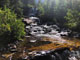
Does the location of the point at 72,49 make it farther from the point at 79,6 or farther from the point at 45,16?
the point at 45,16

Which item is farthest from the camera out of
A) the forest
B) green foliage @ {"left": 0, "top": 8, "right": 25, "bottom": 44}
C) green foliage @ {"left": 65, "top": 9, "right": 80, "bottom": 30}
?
green foliage @ {"left": 65, "top": 9, "right": 80, "bottom": 30}

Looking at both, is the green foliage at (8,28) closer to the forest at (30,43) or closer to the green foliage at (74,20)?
the forest at (30,43)

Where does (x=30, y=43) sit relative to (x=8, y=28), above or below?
below

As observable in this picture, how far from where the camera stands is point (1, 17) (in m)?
22.4

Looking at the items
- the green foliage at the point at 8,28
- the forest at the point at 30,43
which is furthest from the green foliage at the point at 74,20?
the green foliage at the point at 8,28

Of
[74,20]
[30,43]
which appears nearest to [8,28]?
[30,43]

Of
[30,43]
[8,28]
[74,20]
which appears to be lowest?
[30,43]

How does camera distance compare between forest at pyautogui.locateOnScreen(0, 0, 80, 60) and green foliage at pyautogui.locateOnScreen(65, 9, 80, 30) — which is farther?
green foliage at pyautogui.locateOnScreen(65, 9, 80, 30)

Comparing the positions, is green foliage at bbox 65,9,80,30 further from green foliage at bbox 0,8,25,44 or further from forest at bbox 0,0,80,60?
green foliage at bbox 0,8,25,44

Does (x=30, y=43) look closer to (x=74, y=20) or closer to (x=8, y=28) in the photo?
(x=8, y=28)

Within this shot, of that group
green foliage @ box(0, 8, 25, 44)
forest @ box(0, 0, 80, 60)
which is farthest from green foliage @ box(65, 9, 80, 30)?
green foliage @ box(0, 8, 25, 44)

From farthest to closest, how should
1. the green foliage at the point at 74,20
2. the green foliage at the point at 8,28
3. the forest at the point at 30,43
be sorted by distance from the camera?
1. the green foliage at the point at 74,20
2. the green foliage at the point at 8,28
3. the forest at the point at 30,43

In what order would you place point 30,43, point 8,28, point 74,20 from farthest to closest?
point 74,20 < point 30,43 < point 8,28

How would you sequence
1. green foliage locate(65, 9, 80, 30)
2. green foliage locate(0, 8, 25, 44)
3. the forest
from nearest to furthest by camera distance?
1. the forest
2. green foliage locate(0, 8, 25, 44)
3. green foliage locate(65, 9, 80, 30)
